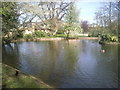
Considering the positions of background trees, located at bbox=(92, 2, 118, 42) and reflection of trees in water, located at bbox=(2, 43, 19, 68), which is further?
background trees, located at bbox=(92, 2, 118, 42)

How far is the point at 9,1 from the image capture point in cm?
947

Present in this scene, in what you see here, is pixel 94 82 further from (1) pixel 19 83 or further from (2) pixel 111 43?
(2) pixel 111 43

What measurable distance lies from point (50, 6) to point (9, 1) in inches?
717

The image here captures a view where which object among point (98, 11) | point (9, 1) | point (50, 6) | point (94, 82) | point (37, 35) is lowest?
point (94, 82)

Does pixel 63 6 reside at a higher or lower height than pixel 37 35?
higher

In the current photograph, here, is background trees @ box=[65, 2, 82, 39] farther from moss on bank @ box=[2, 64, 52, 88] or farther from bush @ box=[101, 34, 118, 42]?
moss on bank @ box=[2, 64, 52, 88]

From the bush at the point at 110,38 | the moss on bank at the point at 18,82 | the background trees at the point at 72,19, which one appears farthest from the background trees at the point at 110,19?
the moss on bank at the point at 18,82

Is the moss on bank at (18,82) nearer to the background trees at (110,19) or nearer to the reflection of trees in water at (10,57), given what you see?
the reflection of trees in water at (10,57)

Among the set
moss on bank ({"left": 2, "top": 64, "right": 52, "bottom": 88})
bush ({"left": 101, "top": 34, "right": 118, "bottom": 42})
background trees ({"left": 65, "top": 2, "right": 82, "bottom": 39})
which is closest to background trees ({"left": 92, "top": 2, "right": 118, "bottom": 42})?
bush ({"left": 101, "top": 34, "right": 118, "bottom": 42})

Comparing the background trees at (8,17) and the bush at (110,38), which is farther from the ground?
the background trees at (8,17)

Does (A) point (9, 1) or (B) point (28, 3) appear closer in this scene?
(A) point (9, 1)

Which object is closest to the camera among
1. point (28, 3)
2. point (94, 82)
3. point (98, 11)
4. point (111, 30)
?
point (94, 82)

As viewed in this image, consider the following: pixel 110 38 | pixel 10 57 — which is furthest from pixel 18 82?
pixel 110 38

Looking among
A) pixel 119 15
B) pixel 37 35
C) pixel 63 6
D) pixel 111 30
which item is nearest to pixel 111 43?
pixel 111 30
